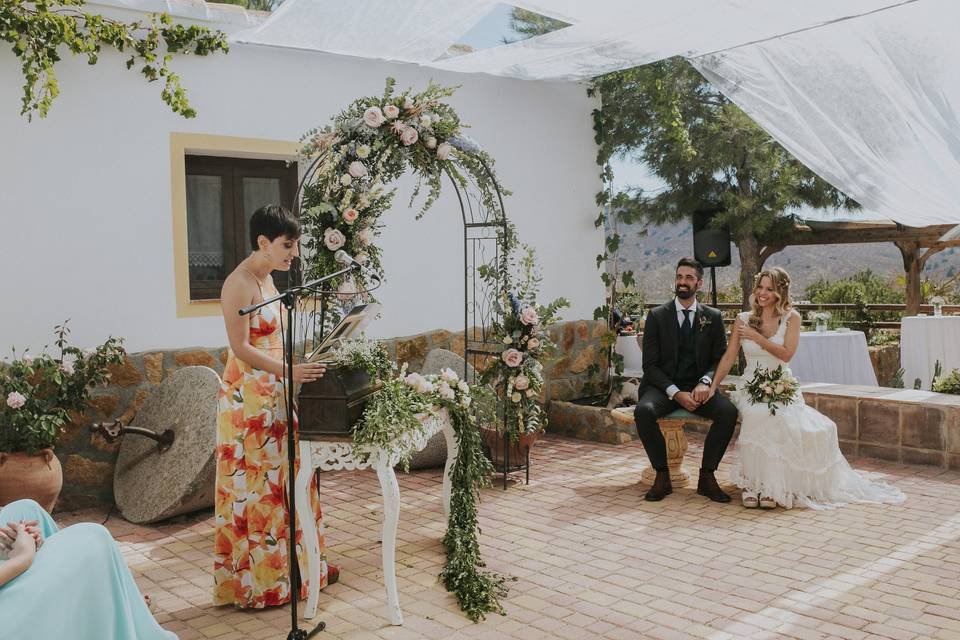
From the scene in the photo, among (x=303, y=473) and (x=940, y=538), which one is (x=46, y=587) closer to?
(x=303, y=473)

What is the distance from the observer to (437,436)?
6.17 m

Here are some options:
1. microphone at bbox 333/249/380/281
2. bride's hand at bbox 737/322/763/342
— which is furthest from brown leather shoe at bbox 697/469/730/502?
microphone at bbox 333/249/380/281

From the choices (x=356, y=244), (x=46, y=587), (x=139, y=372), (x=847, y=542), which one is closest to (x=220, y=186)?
(x=139, y=372)

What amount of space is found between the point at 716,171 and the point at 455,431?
764cm

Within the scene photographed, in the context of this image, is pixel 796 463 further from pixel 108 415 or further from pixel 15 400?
pixel 15 400

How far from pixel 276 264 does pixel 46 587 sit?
164 cm

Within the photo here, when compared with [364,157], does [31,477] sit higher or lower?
lower

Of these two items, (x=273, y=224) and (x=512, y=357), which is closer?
(x=273, y=224)

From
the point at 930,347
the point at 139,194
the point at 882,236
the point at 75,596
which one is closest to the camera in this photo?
the point at 75,596

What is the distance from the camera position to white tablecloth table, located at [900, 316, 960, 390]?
8.02 m

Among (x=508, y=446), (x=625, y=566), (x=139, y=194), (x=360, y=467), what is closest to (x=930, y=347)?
(x=508, y=446)

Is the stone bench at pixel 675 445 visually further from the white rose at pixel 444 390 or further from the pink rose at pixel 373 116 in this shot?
the pink rose at pixel 373 116

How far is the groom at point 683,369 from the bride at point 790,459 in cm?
17

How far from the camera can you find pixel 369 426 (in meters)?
3.51
